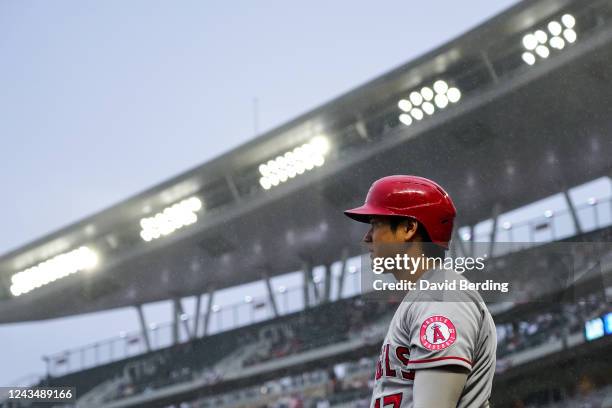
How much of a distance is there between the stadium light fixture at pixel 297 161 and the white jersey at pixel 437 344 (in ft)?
20.8

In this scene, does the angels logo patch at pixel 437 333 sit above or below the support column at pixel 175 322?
below

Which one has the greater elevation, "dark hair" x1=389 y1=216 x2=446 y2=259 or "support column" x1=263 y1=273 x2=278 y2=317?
"support column" x1=263 y1=273 x2=278 y2=317

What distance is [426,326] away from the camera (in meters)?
0.92

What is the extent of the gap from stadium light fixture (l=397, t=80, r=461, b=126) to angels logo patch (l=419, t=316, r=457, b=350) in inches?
229

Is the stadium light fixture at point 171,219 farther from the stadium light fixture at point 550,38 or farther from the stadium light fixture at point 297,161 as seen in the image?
the stadium light fixture at point 550,38

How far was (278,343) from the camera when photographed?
23.9 ft

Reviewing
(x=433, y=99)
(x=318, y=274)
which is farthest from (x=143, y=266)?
(x=433, y=99)

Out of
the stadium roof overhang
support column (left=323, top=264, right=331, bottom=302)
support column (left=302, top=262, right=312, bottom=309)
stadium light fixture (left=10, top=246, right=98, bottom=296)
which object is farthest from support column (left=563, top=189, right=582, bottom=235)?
stadium light fixture (left=10, top=246, right=98, bottom=296)

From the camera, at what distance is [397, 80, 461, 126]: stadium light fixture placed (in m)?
6.73

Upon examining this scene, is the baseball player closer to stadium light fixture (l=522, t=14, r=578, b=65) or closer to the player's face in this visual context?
the player's face

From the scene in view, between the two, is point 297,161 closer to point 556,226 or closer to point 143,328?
point 143,328

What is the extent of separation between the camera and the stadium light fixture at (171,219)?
8.28 metres

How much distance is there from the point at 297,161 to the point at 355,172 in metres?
1.15

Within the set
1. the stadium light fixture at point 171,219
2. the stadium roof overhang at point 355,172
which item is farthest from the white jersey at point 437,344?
the stadium light fixture at point 171,219
